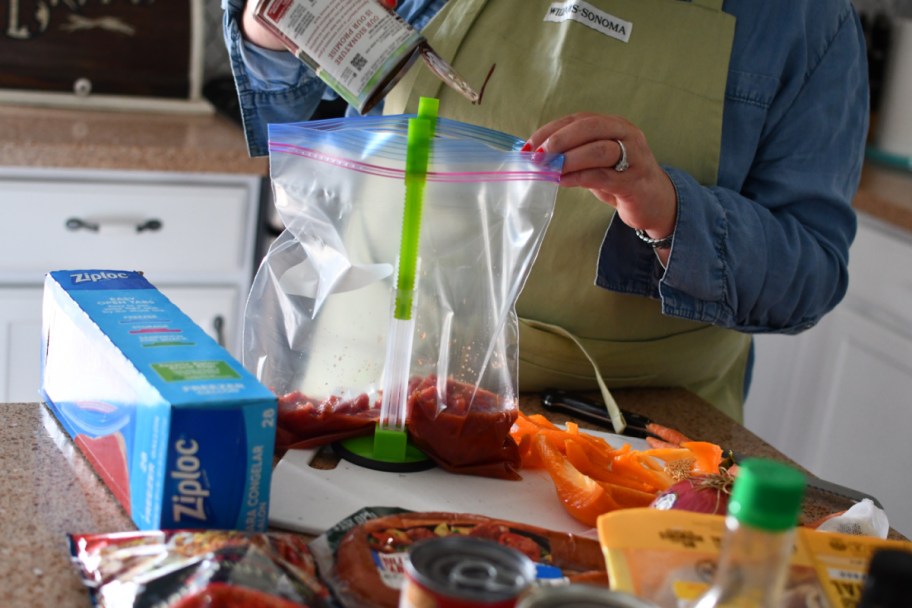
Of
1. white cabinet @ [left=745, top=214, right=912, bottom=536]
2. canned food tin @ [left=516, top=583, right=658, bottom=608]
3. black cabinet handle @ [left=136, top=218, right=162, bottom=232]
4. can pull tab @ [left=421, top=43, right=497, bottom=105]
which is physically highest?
can pull tab @ [left=421, top=43, right=497, bottom=105]

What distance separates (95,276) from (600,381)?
0.45m

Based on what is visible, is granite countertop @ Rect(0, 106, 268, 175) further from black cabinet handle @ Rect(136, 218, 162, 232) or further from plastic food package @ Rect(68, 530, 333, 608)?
plastic food package @ Rect(68, 530, 333, 608)

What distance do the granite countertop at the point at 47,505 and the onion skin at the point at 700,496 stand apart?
15cm

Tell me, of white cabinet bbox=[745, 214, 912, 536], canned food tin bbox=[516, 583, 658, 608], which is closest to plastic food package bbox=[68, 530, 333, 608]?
canned food tin bbox=[516, 583, 658, 608]

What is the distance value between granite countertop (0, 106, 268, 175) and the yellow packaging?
4.50ft

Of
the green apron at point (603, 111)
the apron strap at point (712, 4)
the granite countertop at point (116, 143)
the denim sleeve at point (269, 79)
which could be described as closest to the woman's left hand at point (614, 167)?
the green apron at point (603, 111)

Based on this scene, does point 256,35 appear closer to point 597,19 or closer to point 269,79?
point 269,79

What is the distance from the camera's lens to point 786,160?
109 cm

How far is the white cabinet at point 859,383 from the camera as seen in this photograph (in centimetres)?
200

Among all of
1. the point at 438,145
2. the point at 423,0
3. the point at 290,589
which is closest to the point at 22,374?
the point at 423,0

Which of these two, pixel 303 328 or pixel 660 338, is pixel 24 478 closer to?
pixel 303 328

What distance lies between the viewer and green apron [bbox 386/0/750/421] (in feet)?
3.59

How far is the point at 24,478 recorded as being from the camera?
2.47ft

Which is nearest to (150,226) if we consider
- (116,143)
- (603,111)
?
(116,143)
